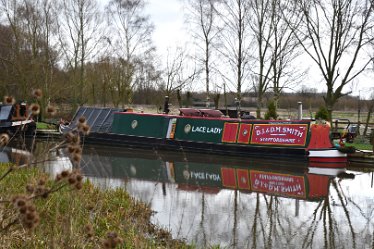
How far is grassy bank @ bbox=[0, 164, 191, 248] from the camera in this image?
3.85m

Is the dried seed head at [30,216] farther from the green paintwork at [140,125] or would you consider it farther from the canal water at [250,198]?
the green paintwork at [140,125]

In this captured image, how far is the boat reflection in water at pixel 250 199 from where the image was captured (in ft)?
21.9

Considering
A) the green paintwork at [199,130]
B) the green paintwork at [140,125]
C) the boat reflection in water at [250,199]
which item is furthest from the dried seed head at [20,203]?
the green paintwork at [140,125]

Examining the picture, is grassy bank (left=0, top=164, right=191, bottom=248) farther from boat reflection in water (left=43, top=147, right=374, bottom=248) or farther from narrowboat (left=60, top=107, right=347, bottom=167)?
narrowboat (left=60, top=107, right=347, bottom=167)

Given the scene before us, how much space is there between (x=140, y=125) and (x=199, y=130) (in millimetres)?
2855

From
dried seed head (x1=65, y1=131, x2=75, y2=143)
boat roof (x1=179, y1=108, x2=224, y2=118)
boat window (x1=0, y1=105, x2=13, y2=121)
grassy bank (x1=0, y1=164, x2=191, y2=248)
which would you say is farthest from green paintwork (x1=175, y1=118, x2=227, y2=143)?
dried seed head (x1=65, y1=131, x2=75, y2=143)

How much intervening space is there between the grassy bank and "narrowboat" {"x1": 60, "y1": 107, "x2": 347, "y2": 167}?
355 inches

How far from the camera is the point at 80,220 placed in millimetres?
5543

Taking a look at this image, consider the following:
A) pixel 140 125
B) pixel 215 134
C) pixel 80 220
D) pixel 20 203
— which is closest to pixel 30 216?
pixel 20 203

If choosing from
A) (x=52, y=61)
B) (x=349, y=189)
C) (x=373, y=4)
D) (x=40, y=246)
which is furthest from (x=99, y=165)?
(x=52, y=61)

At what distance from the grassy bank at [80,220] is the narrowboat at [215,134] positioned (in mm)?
9029

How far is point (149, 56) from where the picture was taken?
28734mm

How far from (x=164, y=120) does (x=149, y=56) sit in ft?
36.2

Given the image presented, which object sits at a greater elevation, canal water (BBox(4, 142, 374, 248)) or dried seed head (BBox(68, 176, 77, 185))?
dried seed head (BBox(68, 176, 77, 185))
